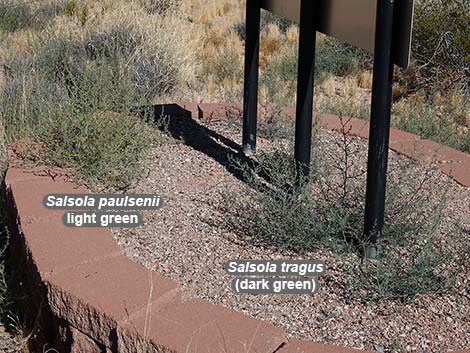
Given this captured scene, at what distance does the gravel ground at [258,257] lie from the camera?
130 inches

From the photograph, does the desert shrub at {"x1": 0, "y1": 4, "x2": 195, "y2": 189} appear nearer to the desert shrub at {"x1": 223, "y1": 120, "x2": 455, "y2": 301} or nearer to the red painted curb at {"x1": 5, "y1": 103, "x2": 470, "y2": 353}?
the red painted curb at {"x1": 5, "y1": 103, "x2": 470, "y2": 353}

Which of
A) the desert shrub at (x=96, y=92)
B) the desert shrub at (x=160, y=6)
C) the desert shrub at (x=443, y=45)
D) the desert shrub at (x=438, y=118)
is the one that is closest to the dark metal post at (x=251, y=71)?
the desert shrub at (x=96, y=92)

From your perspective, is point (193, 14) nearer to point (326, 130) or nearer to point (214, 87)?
point (214, 87)

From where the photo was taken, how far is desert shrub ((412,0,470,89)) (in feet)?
31.3

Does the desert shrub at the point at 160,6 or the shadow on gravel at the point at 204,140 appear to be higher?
the shadow on gravel at the point at 204,140

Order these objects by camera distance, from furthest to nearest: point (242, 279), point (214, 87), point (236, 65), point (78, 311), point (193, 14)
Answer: point (193, 14) → point (236, 65) → point (214, 87) → point (242, 279) → point (78, 311)

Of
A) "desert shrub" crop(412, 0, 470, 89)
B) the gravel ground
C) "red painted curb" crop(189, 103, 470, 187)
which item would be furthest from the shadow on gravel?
"desert shrub" crop(412, 0, 470, 89)

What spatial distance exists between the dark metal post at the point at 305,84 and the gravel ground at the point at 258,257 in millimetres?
452

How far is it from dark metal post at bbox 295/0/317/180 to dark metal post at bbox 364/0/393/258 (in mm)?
708

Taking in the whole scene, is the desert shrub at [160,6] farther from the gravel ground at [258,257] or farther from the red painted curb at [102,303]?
the red painted curb at [102,303]

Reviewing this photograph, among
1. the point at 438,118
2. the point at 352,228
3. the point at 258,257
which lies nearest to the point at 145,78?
the point at 438,118

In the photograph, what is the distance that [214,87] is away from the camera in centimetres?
959

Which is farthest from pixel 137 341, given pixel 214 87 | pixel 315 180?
pixel 214 87

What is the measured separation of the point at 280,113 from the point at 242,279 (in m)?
2.65
